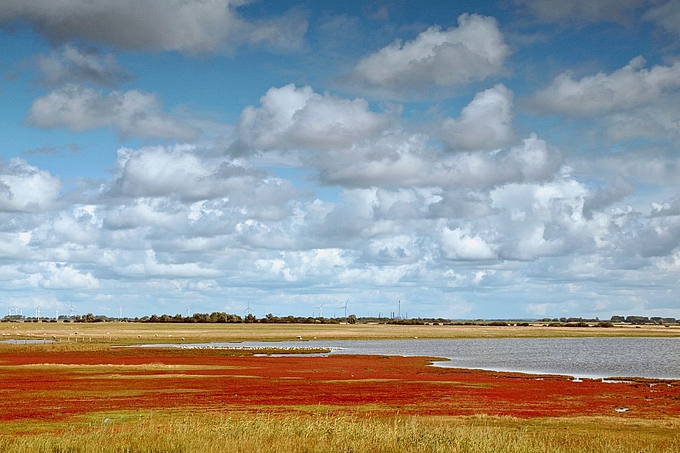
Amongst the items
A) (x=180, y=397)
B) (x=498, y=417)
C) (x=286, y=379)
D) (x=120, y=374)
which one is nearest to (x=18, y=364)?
(x=120, y=374)

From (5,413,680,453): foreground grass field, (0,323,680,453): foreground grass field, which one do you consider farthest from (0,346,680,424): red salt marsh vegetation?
(5,413,680,453): foreground grass field

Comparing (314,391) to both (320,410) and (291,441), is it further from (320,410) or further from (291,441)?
(291,441)

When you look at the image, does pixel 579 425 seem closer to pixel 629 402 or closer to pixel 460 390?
pixel 629 402

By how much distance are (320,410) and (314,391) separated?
11.7m

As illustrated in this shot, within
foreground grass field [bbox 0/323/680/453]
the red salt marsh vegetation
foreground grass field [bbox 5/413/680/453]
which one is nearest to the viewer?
foreground grass field [bbox 5/413/680/453]

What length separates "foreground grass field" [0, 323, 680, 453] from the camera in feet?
69.4

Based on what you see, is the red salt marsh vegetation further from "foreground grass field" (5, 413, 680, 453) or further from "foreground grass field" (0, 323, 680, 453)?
"foreground grass field" (5, 413, 680, 453)

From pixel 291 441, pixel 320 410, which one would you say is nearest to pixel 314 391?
pixel 320 410

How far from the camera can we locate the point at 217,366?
71.8 metres

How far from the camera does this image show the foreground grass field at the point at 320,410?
833 inches

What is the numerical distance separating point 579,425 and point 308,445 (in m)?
16.2

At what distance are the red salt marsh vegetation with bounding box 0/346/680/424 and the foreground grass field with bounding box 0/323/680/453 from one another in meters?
0.11

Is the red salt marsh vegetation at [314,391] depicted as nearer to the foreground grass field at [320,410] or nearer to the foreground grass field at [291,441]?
the foreground grass field at [320,410]

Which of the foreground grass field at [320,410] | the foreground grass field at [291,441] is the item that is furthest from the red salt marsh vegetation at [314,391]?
the foreground grass field at [291,441]
